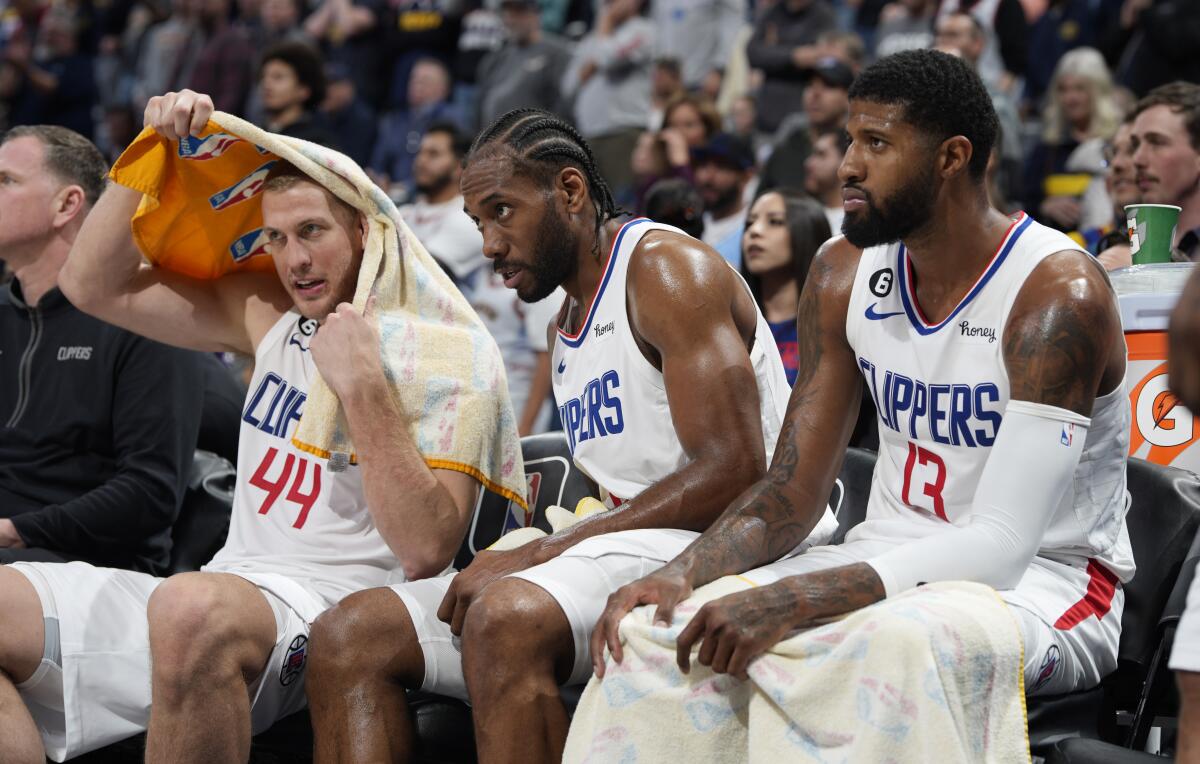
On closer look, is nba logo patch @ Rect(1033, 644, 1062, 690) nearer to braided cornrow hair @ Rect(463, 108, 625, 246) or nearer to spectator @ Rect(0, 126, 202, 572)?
braided cornrow hair @ Rect(463, 108, 625, 246)

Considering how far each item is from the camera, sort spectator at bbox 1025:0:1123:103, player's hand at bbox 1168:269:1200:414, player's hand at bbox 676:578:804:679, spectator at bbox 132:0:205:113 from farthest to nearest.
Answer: spectator at bbox 132:0:205:113, spectator at bbox 1025:0:1123:103, player's hand at bbox 676:578:804:679, player's hand at bbox 1168:269:1200:414

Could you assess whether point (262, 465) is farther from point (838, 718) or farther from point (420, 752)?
point (838, 718)

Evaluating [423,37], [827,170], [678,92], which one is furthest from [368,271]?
[423,37]

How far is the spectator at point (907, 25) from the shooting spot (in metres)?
7.99

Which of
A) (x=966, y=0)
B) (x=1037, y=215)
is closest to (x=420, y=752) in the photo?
(x=1037, y=215)

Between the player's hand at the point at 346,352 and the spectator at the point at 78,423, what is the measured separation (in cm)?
68

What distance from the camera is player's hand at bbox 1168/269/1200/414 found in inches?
58.2

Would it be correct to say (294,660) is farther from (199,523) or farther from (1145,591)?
(1145,591)

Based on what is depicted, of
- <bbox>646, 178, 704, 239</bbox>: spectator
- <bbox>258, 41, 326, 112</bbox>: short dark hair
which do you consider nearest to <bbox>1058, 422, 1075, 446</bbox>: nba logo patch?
<bbox>646, 178, 704, 239</bbox>: spectator

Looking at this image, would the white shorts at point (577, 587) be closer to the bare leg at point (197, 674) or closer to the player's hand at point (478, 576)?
the player's hand at point (478, 576)

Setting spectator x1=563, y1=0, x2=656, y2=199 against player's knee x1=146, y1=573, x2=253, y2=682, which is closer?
player's knee x1=146, y1=573, x2=253, y2=682

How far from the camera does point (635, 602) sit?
248 cm

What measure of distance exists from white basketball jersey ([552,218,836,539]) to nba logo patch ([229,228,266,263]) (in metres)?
0.99

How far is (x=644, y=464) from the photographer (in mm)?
3074
